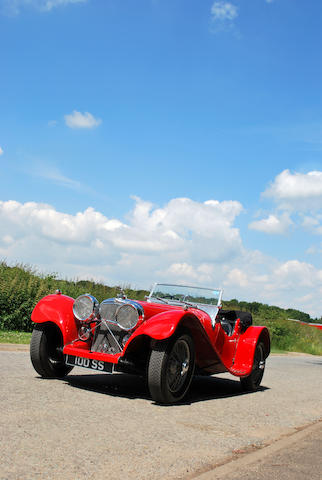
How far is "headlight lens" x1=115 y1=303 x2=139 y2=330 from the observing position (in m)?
6.46

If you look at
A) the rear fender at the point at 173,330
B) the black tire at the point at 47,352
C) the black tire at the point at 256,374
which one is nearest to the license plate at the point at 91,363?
the rear fender at the point at 173,330

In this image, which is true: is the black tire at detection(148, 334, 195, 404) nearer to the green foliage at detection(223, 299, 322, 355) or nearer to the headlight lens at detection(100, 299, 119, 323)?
the headlight lens at detection(100, 299, 119, 323)

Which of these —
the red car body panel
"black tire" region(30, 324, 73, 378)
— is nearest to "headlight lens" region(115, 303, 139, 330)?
the red car body panel

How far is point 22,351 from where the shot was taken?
1030cm

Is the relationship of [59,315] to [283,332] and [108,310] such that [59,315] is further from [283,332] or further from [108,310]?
[283,332]

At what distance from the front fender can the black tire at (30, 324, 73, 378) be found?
0.17 meters

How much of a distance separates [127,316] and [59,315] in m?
1.06

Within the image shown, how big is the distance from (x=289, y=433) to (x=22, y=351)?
21.4 feet

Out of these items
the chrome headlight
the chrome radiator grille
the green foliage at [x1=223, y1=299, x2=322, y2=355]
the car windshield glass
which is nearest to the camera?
the chrome radiator grille

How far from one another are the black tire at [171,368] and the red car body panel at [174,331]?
18 centimetres

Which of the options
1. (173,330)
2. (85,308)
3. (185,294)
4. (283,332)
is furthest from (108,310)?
(283,332)

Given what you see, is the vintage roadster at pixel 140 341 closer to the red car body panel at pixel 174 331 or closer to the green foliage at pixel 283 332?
the red car body panel at pixel 174 331

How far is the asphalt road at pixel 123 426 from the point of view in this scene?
354 cm

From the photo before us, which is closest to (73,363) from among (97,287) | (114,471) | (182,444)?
(182,444)
